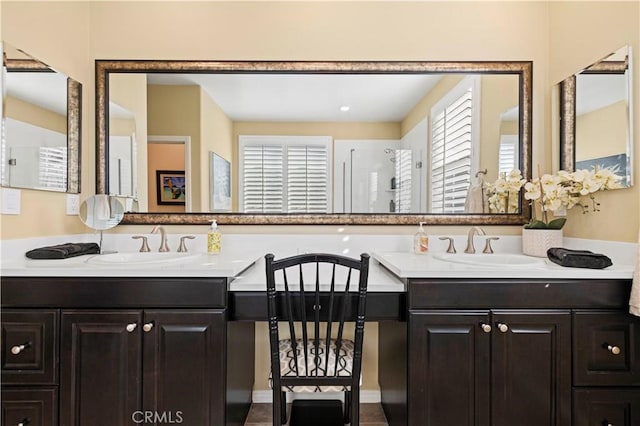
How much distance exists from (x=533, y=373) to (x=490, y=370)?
0.17 meters

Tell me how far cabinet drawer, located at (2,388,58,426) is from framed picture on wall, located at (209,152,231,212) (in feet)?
3.69

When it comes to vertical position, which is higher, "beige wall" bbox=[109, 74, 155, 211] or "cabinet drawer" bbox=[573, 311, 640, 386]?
"beige wall" bbox=[109, 74, 155, 211]

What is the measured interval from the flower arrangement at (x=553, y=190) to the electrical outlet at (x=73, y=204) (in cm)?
241

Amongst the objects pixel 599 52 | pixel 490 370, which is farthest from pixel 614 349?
pixel 599 52

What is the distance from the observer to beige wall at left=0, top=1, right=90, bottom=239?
5.11 feet

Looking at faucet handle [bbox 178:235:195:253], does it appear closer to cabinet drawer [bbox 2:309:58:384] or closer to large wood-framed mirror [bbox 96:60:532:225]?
large wood-framed mirror [bbox 96:60:532:225]

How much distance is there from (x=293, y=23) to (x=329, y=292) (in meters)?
1.61

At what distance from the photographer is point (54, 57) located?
1789 mm

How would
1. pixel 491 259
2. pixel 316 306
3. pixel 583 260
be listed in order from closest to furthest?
pixel 316 306 < pixel 583 260 < pixel 491 259

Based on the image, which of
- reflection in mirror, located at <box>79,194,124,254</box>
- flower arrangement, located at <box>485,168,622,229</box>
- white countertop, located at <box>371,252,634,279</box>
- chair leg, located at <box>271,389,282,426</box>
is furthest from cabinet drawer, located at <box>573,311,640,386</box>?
reflection in mirror, located at <box>79,194,124,254</box>

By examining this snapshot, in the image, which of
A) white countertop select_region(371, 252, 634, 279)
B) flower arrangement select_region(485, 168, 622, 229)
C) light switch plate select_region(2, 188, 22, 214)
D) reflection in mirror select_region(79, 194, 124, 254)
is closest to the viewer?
white countertop select_region(371, 252, 634, 279)

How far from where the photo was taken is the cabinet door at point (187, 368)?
136 centimetres

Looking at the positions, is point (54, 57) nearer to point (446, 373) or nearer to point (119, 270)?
point (119, 270)
